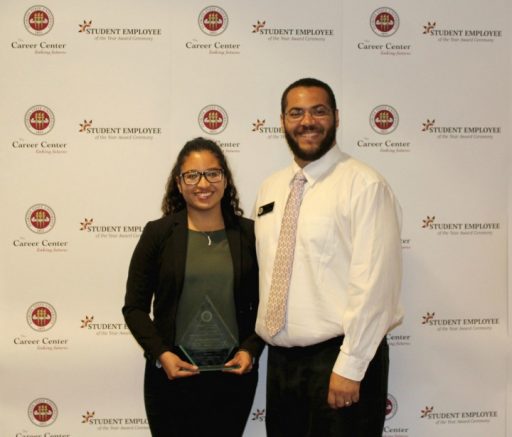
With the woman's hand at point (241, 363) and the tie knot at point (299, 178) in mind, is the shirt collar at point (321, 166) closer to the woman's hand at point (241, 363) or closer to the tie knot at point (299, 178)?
the tie knot at point (299, 178)

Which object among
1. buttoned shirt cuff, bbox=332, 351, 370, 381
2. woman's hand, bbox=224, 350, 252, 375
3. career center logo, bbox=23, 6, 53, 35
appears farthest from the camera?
career center logo, bbox=23, 6, 53, 35

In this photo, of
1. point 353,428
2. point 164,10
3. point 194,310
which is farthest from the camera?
point 164,10

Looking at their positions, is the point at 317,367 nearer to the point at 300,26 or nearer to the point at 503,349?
the point at 503,349

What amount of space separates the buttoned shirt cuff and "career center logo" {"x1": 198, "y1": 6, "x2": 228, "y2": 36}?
5.74 feet

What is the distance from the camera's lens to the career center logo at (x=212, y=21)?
276 cm

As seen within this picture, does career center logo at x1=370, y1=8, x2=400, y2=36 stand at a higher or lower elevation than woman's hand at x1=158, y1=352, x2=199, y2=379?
higher

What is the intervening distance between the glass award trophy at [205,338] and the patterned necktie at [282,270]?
0.19 m

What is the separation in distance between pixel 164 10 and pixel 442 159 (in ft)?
5.20

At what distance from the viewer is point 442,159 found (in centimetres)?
284

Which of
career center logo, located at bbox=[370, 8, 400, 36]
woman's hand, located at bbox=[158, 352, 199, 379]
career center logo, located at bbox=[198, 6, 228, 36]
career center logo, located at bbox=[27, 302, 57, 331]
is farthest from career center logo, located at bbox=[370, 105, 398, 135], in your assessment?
career center logo, located at bbox=[27, 302, 57, 331]

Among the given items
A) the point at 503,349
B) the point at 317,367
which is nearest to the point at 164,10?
the point at 317,367

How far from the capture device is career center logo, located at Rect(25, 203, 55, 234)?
2.76 metres

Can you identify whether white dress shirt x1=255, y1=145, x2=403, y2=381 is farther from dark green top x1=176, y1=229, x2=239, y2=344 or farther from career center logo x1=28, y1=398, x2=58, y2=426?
career center logo x1=28, y1=398, x2=58, y2=426

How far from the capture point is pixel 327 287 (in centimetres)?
192
